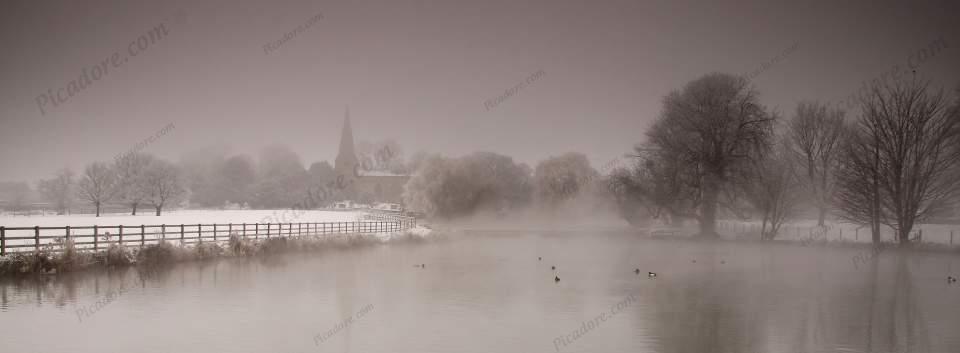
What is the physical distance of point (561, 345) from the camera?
17.7 meters

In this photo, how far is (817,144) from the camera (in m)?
60.4

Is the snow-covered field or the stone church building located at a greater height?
the stone church building

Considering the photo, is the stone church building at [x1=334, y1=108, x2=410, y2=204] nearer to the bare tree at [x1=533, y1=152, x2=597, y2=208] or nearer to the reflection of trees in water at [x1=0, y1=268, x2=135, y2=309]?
the bare tree at [x1=533, y1=152, x2=597, y2=208]

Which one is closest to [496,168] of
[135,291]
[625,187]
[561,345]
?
[625,187]

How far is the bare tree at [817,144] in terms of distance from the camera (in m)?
58.5

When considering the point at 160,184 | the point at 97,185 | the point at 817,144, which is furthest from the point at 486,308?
the point at 160,184

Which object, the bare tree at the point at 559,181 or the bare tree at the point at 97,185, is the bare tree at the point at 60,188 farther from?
the bare tree at the point at 559,181

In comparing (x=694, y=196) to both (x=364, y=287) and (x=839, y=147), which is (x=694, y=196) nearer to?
(x=839, y=147)

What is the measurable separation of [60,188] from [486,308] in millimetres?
101992

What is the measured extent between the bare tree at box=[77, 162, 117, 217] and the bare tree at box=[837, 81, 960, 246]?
271ft

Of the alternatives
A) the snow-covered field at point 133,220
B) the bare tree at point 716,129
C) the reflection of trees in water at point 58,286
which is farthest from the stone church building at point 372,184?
the reflection of trees in water at point 58,286

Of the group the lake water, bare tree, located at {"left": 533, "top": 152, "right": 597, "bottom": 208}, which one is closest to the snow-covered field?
bare tree, located at {"left": 533, "top": 152, "right": 597, "bottom": 208}

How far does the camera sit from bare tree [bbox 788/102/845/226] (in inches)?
2304

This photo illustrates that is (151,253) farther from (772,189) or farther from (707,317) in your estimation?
(772,189)
